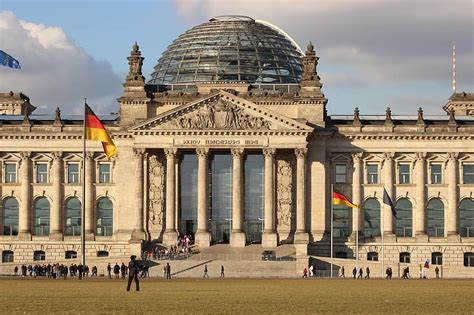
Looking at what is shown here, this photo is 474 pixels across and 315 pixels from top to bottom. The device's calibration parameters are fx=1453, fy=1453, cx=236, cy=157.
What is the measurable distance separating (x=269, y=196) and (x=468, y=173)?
887 inches

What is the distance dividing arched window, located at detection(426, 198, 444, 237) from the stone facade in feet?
1.47

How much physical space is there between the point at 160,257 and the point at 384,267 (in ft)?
72.3

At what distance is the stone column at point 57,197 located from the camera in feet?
512

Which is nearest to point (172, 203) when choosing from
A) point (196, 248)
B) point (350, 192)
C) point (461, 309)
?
point (196, 248)

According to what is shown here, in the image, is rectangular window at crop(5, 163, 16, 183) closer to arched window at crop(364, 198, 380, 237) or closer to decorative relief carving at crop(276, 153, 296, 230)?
decorative relief carving at crop(276, 153, 296, 230)

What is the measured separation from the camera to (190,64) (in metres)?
165

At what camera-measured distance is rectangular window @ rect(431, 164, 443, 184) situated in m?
157

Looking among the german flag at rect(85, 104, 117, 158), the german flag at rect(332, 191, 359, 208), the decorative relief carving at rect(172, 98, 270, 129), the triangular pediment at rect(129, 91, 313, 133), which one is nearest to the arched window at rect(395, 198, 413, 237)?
the german flag at rect(332, 191, 359, 208)

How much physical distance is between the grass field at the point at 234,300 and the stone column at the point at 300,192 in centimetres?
6169

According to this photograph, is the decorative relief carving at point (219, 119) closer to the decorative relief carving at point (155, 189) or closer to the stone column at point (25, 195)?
the decorative relief carving at point (155, 189)

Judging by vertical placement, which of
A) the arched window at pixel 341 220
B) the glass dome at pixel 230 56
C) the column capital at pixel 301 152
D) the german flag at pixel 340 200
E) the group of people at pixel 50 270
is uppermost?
the glass dome at pixel 230 56

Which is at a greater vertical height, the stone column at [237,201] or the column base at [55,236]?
the stone column at [237,201]

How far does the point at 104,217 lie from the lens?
157 meters

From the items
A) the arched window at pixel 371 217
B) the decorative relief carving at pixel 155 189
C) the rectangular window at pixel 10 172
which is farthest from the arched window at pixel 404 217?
the rectangular window at pixel 10 172
